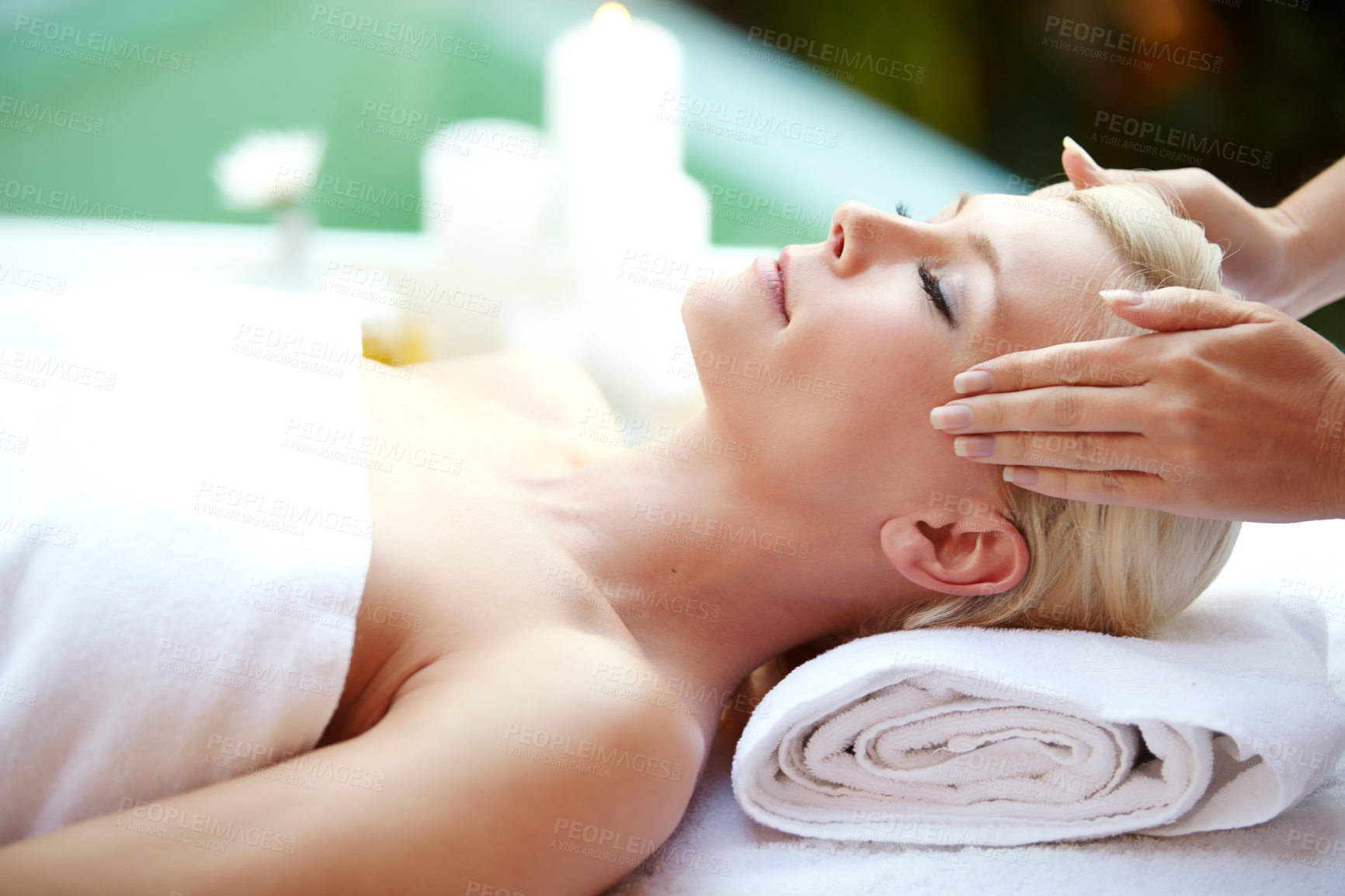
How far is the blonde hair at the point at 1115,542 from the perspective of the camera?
1113mm

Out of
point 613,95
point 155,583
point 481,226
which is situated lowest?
point 481,226

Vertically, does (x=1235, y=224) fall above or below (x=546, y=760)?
above

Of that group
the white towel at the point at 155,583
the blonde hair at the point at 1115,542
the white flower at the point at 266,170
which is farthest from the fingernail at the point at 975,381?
the white flower at the point at 266,170

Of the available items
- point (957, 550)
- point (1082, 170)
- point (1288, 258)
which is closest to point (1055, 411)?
point (957, 550)

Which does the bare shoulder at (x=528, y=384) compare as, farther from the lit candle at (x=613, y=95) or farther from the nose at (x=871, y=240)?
the lit candle at (x=613, y=95)

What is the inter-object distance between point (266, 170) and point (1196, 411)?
7.51 ft

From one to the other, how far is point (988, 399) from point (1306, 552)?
0.76 m

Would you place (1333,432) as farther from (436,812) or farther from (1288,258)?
(436,812)

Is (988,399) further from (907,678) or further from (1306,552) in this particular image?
(1306,552)

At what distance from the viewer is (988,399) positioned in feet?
3.34

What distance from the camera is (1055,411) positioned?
96 cm

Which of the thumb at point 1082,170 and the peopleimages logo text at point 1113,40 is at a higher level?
the peopleimages logo text at point 1113,40

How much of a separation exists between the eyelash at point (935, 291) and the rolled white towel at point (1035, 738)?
1.19 feet

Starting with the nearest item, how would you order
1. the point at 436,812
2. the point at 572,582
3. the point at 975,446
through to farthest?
the point at 436,812 → the point at 975,446 → the point at 572,582
